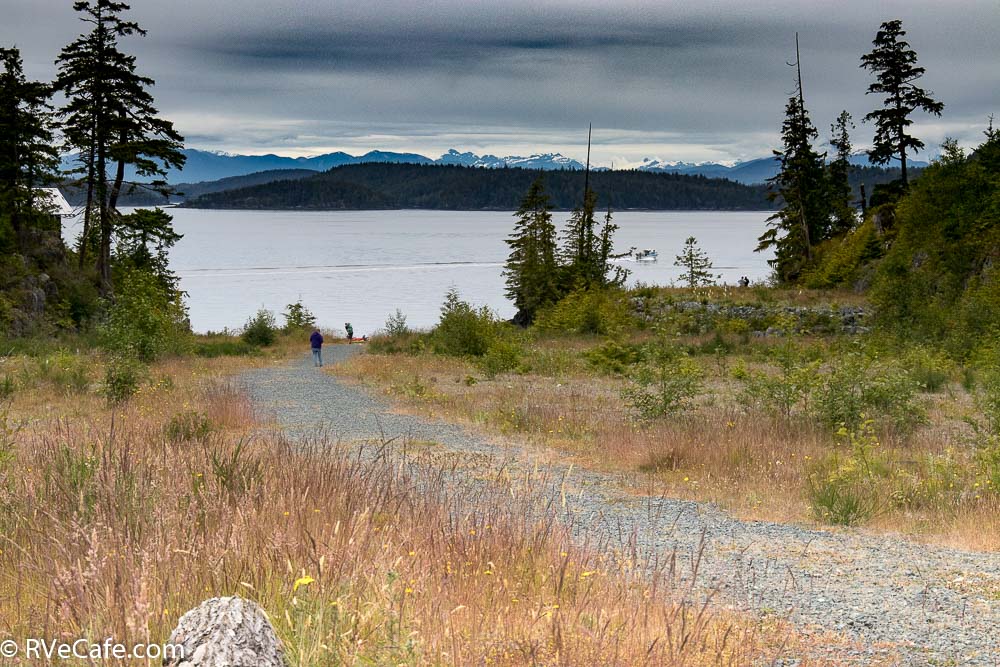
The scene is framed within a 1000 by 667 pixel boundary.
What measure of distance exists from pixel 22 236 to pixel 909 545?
40.7 meters

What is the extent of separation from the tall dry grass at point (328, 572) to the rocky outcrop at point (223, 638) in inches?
8.9

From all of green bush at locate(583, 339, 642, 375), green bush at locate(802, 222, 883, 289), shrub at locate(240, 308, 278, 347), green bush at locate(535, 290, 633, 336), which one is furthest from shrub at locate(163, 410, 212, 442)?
green bush at locate(802, 222, 883, 289)

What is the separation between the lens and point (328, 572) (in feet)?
12.2

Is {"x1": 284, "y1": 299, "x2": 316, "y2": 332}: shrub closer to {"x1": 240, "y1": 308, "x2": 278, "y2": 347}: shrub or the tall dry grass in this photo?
{"x1": 240, "y1": 308, "x2": 278, "y2": 347}: shrub

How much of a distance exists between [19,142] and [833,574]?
4303 cm

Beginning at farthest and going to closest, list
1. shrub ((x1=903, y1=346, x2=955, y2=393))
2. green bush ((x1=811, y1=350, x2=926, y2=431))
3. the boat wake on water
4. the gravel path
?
the boat wake on water < shrub ((x1=903, y1=346, x2=955, y2=393)) < green bush ((x1=811, y1=350, x2=926, y2=431)) < the gravel path

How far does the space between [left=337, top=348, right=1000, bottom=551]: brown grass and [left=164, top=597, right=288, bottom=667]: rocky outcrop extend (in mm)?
6097

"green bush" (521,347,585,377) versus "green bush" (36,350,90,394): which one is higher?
"green bush" (36,350,90,394)

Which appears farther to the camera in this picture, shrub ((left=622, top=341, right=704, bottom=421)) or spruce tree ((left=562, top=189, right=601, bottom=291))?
spruce tree ((left=562, top=189, right=601, bottom=291))

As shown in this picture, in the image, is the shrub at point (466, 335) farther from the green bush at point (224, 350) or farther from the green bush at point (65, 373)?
the green bush at point (65, 373)

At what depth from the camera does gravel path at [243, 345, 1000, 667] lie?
16.7 ft

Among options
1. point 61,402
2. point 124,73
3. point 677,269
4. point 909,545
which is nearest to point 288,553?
point 909,545

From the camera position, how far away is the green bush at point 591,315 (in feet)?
124

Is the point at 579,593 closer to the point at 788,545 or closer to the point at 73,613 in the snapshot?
the point at 73,613
